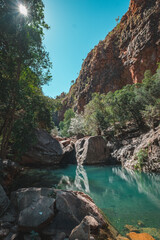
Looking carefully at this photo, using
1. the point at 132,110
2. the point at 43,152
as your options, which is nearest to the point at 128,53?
the point at 132,110

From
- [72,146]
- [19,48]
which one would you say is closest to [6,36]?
[19,48]

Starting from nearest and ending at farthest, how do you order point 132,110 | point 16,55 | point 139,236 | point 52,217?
point 52,217
point 139,236
point 16,55
point 132,110

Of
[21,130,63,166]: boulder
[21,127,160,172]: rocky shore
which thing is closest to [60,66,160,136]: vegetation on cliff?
[21,127,160,172]: rocky shore

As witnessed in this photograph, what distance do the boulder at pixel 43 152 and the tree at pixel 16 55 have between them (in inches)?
286

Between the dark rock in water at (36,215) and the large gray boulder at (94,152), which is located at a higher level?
the large gray boulder at (94,152)

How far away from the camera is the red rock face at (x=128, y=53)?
1070 inches

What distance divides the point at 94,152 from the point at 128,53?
2839 cm

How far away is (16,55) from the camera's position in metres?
7.39

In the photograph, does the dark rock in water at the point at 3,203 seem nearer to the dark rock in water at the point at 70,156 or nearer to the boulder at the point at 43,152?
the boulder at the point at 43,152

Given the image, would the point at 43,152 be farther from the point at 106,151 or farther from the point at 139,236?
the point at 139,236

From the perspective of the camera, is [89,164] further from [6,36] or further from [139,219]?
[6,36]

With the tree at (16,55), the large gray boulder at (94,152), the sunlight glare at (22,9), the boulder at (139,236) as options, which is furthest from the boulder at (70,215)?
the large gray boulder at (94,152)

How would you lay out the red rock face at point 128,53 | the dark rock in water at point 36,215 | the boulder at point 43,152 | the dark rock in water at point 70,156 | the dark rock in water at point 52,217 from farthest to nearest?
the red rock face at point 128,53
the dark rock in water at point 70,156
the boulder at point 43,152
the dark rock in water at point 36,215
the dark rock in water at point 52,217

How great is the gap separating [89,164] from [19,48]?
17560 millimetres
